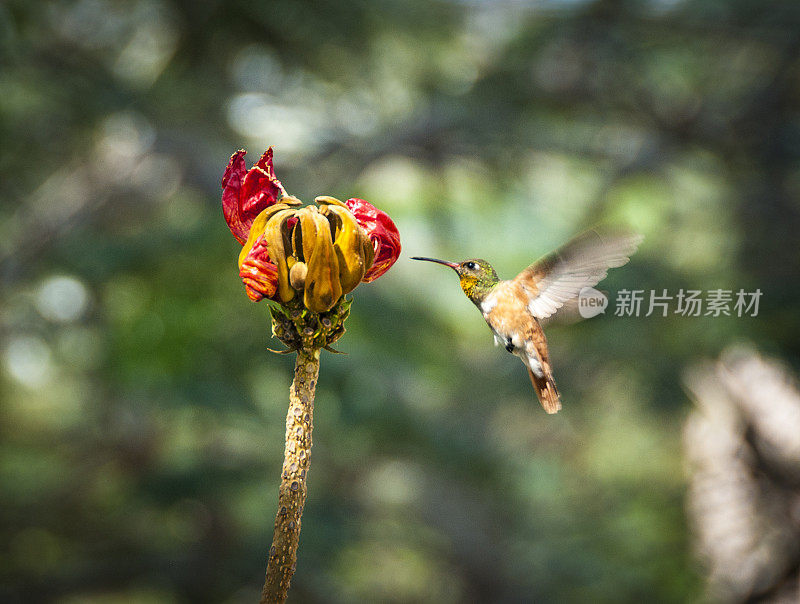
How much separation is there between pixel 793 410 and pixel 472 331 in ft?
17.7

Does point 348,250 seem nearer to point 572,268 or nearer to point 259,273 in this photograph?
point 259,273

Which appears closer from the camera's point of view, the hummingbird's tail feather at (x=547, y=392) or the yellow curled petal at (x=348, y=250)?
the yellow curled petal at (x=348, y=250)

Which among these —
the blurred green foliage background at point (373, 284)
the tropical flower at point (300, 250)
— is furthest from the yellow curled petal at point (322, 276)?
the blurred green foliage background at point (373, 284)

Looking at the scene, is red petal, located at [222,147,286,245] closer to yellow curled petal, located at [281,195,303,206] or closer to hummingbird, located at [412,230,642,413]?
yellow curled petal, located at [281,195,303,206]

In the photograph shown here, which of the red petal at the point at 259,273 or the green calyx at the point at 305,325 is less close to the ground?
the red petal at the point at 259,273


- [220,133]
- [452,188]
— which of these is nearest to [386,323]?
[452,188]

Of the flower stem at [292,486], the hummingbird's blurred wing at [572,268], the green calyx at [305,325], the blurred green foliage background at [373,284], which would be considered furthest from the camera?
the blurred green foliage background at [373,284]

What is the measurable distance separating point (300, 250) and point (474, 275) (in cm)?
23

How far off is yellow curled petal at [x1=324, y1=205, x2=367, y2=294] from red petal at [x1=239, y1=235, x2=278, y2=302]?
4 cm

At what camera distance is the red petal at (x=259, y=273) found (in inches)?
18.0

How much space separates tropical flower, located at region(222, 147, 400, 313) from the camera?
1.48 feet

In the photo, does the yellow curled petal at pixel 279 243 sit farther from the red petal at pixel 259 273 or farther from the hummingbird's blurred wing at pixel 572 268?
the hummingbird's blurred wing at pixel 572 268

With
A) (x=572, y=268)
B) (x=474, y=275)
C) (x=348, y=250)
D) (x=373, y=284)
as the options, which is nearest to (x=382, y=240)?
(x=348, y=250)

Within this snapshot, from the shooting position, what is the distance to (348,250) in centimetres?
46
